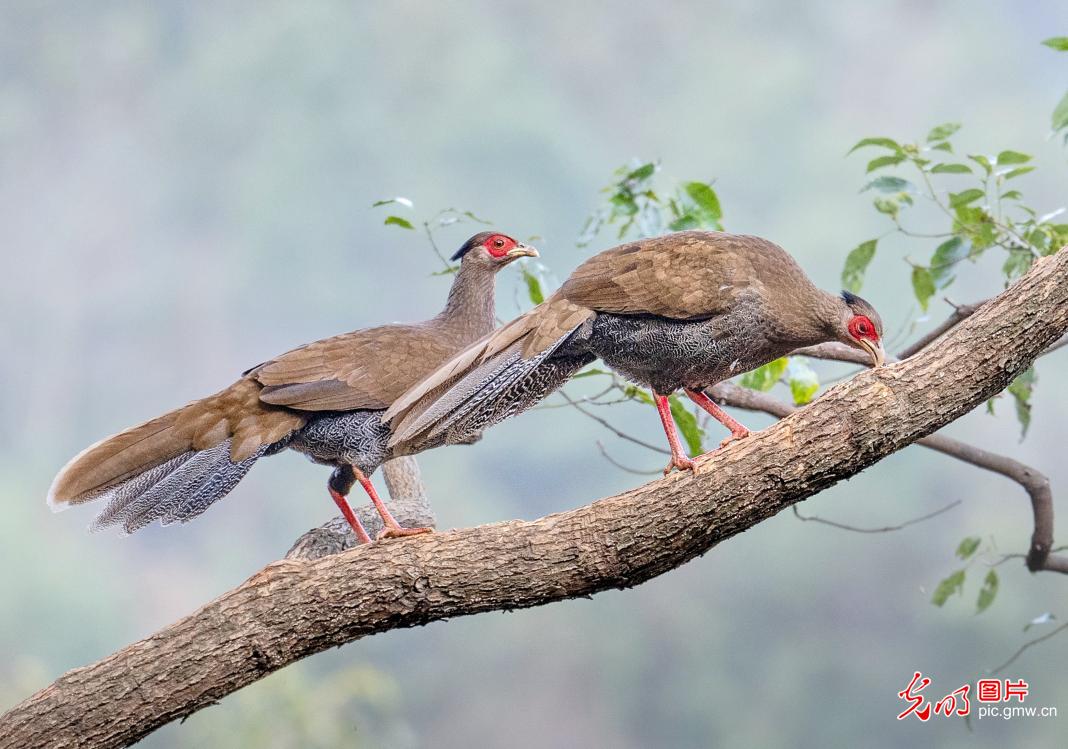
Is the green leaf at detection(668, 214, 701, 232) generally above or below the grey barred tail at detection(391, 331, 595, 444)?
above

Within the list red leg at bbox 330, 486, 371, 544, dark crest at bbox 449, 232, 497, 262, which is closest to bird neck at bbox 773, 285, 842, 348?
dark crest at bbox 449, 232, 497, 262

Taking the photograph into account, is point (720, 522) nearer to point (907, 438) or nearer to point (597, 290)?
point (907, 438)

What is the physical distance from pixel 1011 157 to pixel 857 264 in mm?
619

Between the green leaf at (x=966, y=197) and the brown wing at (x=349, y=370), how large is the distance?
195 cm

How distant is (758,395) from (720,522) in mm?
1674

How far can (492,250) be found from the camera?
13.8 ft

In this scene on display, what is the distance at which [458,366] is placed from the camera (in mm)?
3104

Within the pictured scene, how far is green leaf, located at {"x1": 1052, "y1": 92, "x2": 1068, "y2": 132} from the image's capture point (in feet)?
12.5

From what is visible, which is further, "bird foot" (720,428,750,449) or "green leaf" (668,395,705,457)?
"green leaf" (668,395,705,457)

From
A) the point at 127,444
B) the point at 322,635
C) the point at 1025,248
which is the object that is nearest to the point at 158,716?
the point at 322,635

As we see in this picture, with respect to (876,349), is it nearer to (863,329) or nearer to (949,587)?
(863,329)

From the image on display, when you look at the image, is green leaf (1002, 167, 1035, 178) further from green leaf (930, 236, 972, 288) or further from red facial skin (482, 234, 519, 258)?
red facial skin (482, 234, 519, 258)

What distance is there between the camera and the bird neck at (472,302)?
4102 mm

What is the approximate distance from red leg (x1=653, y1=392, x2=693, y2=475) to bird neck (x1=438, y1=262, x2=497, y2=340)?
0.95m
